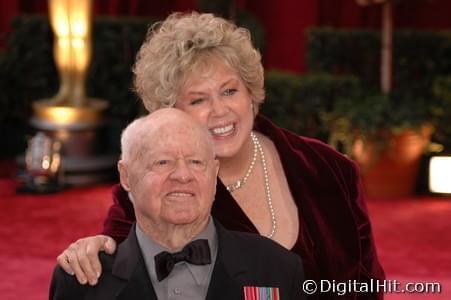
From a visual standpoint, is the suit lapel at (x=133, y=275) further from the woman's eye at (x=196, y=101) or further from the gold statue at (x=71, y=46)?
the gold statue at (x=71, y=46)

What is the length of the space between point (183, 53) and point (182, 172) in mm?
535

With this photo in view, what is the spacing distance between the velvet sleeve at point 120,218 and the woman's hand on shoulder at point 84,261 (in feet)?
1.01

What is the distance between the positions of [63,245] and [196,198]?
12.2ft

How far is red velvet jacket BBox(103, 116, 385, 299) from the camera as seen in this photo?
2.51m

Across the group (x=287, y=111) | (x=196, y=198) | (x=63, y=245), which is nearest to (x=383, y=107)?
(x=287, y=111)

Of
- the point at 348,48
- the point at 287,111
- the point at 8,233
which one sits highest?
the point at 348,48

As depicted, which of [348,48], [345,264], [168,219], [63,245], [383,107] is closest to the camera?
[168,219]

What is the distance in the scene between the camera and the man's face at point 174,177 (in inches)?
77.6

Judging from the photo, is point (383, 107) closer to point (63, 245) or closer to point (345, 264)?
point (63, 245)

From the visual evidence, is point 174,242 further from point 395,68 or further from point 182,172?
point 395,68

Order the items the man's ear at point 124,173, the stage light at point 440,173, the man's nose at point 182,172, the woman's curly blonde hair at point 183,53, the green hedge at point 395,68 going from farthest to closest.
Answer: the green hedge at point 395,68 < the stage light at point 440,173 < the woman's curly blonde hair at point 183,53 < the man's ear at point 124,173 < the man's nose at point 182,172

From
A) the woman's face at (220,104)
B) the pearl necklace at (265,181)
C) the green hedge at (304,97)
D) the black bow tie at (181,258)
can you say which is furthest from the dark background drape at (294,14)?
the black bow tie at (181,258)

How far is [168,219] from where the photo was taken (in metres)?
1.97

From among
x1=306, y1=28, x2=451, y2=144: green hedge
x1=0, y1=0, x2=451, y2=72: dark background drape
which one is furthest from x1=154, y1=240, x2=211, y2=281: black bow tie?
x1=0, y1=0, x2=451, y2=72: dark background drape
